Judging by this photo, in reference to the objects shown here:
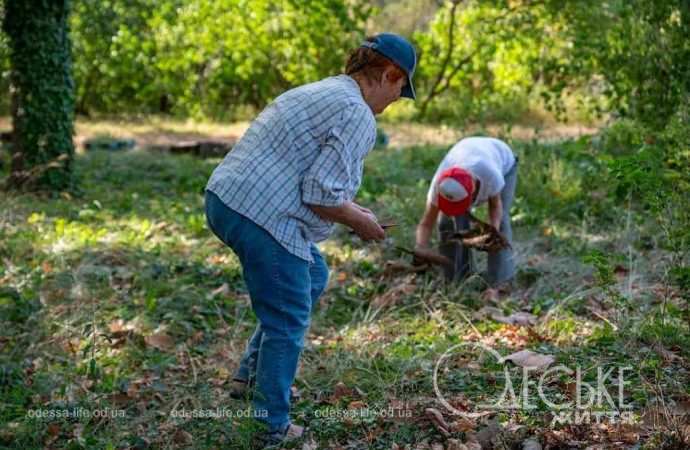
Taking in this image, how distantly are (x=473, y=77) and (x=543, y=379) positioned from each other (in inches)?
382

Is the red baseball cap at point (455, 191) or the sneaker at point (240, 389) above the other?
the red baseball cap at point (455, 191)

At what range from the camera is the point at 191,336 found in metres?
4.74

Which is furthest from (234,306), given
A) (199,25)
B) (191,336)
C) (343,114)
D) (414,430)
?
(199,25)

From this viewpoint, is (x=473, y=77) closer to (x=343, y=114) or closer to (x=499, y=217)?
(x=499, y=217)

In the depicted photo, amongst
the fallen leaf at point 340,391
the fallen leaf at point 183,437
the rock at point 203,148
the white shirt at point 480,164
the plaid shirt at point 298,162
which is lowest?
the rock at point 203,148

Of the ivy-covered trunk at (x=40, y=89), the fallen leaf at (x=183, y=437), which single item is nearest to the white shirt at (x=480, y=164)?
the fallen leaf at (x=183, y=437)

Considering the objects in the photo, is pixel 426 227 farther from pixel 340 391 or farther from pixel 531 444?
pixel 531 444

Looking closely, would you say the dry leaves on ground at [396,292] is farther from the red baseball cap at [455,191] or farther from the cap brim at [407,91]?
the cap brim at [407,91]

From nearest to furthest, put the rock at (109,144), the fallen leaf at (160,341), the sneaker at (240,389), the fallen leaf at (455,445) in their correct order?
the fallen leaf at (455,445) → the sneaker at (240,389) → the fallen leaf at (160,341) → the rock at (109,144)

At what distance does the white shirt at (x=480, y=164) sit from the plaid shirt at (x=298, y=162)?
178cm

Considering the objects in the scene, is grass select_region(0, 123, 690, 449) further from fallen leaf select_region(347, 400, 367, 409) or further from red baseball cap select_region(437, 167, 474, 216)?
red baseball cap select_region(437, 167, 474, 216)

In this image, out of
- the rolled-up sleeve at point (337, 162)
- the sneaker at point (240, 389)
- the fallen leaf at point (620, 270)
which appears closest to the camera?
the rolled-up sleeve at point (337, 162)

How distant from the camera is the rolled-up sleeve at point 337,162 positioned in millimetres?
3100

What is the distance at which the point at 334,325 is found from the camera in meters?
5.00
